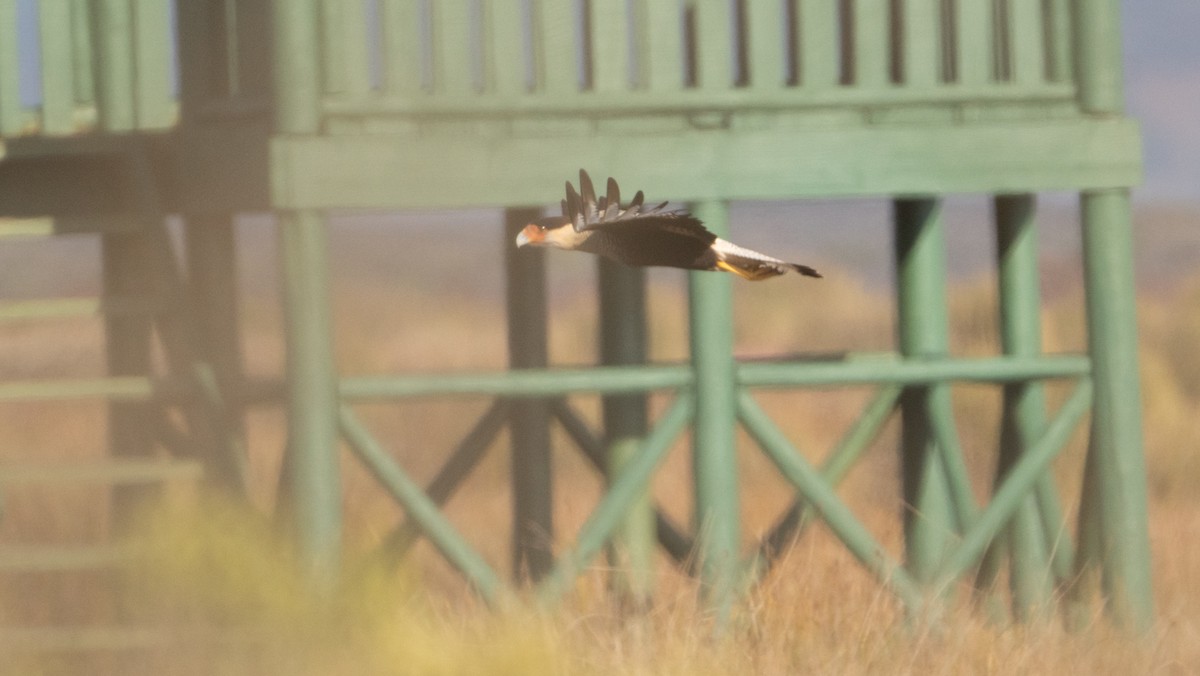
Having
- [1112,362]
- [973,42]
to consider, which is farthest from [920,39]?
[1112,362]

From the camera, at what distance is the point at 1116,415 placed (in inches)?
303

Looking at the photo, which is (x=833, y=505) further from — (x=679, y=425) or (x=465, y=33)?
(x=465, y=33)

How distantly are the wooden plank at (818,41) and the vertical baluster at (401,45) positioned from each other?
58.9 inches

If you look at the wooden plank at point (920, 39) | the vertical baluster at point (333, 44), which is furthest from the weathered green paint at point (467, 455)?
the wooden plank at point (920, 39)

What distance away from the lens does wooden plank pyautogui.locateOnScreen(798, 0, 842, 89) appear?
7.52m

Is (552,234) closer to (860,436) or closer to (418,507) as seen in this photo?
(418,507)

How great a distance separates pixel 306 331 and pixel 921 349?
2672 millimetres

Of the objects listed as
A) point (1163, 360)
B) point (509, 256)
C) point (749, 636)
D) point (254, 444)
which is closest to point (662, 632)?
point (749, 636)

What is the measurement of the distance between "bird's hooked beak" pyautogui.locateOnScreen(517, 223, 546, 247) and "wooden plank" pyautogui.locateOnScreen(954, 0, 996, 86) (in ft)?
13.4

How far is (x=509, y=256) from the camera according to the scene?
29.0 feet

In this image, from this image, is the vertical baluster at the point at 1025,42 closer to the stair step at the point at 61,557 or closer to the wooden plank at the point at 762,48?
the wooden plank at the point at 762,48

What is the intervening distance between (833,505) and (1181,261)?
220 feet

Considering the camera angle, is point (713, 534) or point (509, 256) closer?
point (713, 534)

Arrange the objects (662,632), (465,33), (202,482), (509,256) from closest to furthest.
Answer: (662,632) → (465,33) → (202,482) → (509,256)
